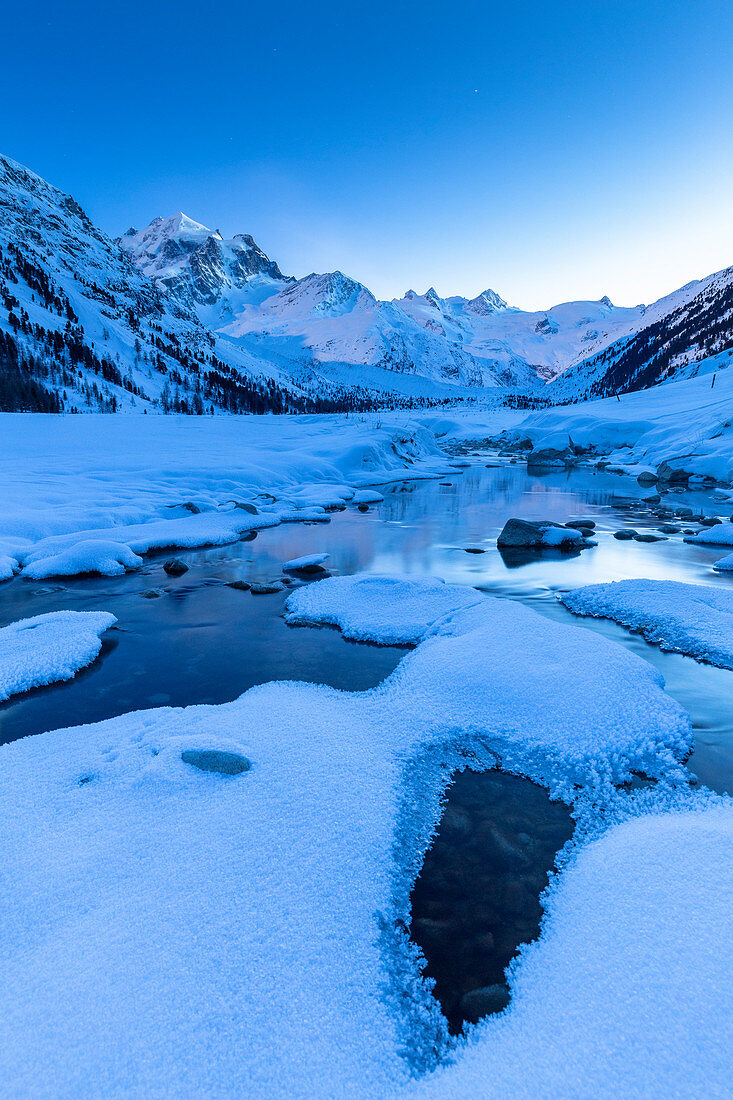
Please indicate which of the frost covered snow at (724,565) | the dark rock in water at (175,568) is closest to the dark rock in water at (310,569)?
the dark rock in water at (175,568)

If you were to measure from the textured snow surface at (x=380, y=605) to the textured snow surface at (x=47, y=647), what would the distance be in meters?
2.86

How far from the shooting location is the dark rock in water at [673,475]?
27078 mm

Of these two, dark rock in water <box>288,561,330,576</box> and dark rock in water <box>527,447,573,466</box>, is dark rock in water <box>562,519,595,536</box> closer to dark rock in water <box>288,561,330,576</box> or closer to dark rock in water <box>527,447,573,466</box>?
dark rock in water <box>288,561,330,576</box>

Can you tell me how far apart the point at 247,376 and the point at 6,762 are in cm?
13645

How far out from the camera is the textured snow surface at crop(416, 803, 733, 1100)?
6.21 ft

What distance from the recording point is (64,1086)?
1876 millimetres

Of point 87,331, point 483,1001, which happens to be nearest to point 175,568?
point 483,1001

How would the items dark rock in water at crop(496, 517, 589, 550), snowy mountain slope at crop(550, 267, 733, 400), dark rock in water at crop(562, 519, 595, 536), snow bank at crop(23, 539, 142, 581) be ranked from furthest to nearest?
snowy mountain slope at crop(550, 267, 733, 400), dark rock in water at crop(562, 519, 595, 536), dark rock in water at crop(496, 517, 589, 550), snow bank at crop(23, 539, 142, 581)

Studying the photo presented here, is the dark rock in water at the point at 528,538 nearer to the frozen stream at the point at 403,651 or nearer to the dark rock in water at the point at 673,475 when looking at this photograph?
the frozen stream at the point at 403,651

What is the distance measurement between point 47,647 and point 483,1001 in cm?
635

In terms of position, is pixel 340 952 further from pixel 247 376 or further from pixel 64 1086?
pixel 247 376

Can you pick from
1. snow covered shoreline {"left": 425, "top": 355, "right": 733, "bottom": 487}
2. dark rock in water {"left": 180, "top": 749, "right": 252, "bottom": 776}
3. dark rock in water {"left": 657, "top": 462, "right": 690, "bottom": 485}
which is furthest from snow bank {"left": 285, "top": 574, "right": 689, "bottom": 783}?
dark rock in water {"left": 657, "top": 462, "right": 690, "bottom": 485}

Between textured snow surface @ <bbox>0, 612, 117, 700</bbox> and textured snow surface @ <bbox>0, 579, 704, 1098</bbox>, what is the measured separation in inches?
66.1

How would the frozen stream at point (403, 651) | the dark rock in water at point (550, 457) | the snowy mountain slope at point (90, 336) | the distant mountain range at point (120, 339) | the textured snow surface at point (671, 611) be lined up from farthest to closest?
the distant mountain range at point (120, 339) → the snowy mountain slope at point (90, 336) → the dark rock in water at point (550, 457) → the textured snow surface at point (671, 611) → the frozen stream at point (403, 651)
